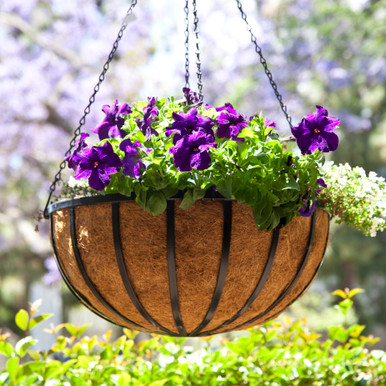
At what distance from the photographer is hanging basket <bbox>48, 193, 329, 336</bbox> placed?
0.96 m

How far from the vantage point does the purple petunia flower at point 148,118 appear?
3.41ft

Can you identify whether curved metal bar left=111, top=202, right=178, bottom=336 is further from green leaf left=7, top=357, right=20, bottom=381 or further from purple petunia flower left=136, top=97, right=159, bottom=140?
green leaf left=7, top=357, right=20, bottom=381

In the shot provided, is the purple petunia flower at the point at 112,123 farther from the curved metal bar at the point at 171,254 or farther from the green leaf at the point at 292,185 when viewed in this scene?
the green leaf at the point at 292,185

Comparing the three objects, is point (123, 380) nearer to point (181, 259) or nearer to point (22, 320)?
point (22, 320)

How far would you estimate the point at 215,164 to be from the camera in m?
0.94

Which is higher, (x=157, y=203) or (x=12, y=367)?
(x=157, y=203)

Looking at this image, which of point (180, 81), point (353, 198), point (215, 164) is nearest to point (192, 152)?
point (215, 164)

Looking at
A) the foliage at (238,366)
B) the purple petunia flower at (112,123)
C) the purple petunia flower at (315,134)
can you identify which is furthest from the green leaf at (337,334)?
the purple petunia flower at (112,123)

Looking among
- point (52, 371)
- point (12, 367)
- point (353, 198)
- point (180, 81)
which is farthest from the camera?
point (180, 81)

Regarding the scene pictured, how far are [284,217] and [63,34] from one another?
620cm

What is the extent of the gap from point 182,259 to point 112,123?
0.32 m

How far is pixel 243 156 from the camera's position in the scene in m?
0.94

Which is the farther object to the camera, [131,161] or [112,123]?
[112,123]

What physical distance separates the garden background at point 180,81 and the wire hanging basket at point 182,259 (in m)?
5.11
